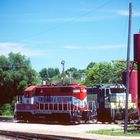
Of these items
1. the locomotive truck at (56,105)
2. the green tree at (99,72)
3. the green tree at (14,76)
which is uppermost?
the green tree at (99,72)

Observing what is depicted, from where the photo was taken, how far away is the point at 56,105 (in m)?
37.9

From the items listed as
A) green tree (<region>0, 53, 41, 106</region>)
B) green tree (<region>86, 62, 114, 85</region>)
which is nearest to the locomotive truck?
green tree (<region>0, 53, 41, 106</region>)

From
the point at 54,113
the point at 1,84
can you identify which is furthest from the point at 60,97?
the point at 1,84

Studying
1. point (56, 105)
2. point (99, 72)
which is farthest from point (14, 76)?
point (99, 72)

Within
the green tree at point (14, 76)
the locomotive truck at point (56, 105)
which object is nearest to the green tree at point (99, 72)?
the green tree at point (14, 76)

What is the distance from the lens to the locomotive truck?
120 ft

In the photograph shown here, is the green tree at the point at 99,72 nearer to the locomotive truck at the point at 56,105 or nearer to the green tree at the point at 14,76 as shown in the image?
the green tree at the point at 14,76

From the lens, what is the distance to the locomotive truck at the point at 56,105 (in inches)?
1443

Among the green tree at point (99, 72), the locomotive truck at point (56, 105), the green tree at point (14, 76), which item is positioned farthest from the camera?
the green tree at point (99, 72)

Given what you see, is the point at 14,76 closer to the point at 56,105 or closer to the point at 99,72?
the point at 56,105

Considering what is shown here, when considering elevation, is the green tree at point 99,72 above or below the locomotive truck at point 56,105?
above

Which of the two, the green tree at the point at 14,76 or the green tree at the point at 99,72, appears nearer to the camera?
the green tree at the point at 14,76

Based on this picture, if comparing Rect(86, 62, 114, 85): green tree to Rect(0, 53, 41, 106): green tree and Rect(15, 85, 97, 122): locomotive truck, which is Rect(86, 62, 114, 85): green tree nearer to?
Rect(0, 53, 41, 106): green tree

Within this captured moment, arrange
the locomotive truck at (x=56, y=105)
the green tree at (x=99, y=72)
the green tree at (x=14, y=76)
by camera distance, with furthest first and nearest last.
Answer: the green tree at (x=99, y=72) → the green tree at (x=14, y=76) → the locomotive truck at (x=56, y=105)
